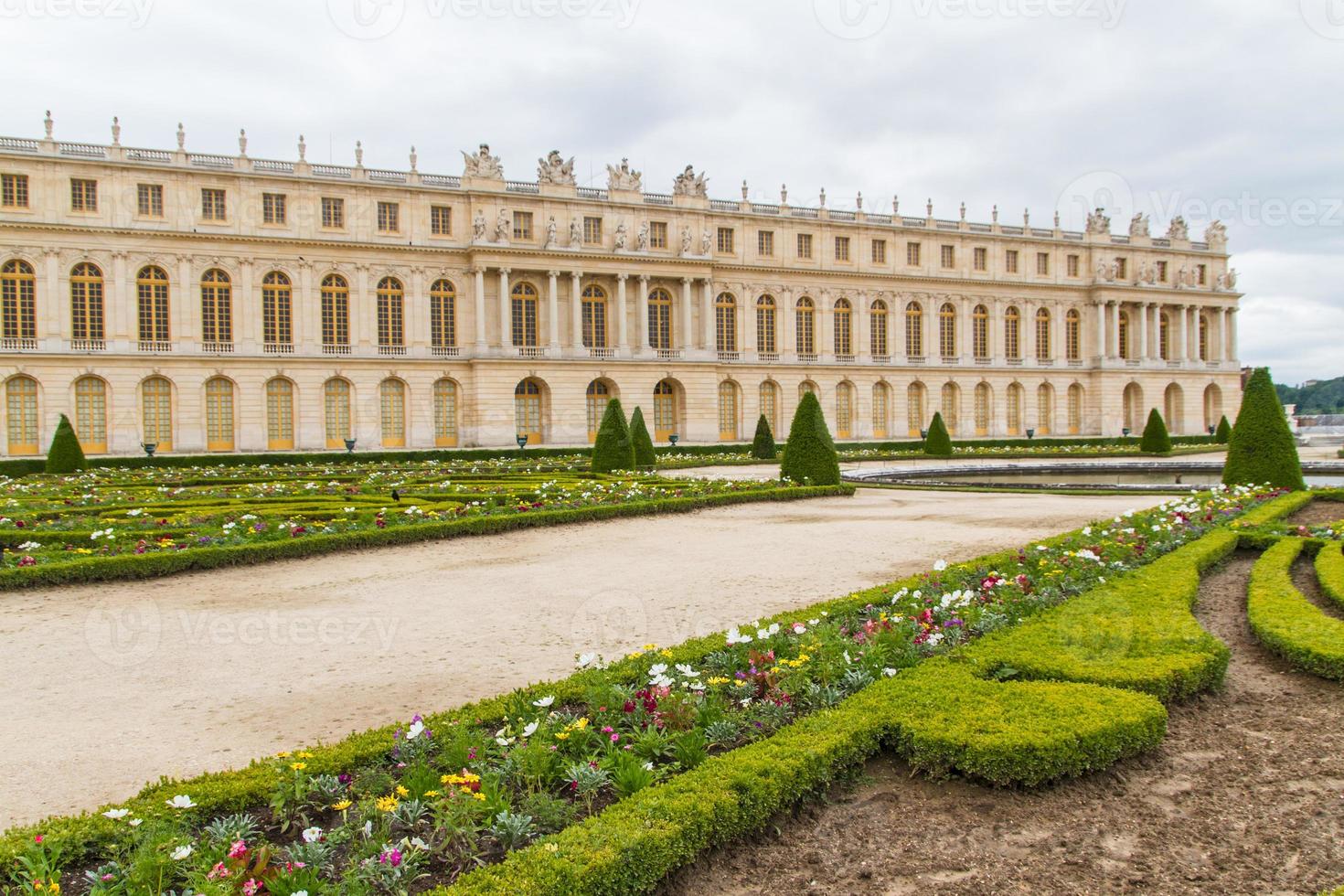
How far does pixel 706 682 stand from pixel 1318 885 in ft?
10.6

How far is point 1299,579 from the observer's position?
909cm

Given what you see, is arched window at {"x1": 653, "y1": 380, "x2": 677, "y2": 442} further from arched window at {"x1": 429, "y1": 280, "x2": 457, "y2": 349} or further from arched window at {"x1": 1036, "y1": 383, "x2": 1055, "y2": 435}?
arched window at {"x1": 1036, "y1": 383, "x2": 1055, "y2": 435}

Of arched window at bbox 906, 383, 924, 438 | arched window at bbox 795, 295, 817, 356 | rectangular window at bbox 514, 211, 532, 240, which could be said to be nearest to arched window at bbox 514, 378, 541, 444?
rectangular window at bbox 514, 211, 532, 240

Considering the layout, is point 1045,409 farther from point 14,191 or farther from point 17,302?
point 14,191

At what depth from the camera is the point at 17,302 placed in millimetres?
35562

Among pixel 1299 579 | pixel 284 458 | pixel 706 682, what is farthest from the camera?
pixel 284 458

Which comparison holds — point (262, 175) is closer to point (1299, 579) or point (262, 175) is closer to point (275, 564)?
point (275, 564)

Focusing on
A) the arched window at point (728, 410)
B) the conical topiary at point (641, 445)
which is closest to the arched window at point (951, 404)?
the arched window at point (728, 410)

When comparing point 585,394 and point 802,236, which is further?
point 802,236

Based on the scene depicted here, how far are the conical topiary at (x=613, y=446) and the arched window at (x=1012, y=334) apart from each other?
35.7m

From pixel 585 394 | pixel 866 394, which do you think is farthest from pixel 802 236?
pixel 585 394

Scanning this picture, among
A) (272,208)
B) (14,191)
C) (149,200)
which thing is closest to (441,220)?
(272,208)

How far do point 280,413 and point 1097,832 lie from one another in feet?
134

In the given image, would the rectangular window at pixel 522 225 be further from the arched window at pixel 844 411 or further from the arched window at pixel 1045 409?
the arched window at pixel 1045 409
